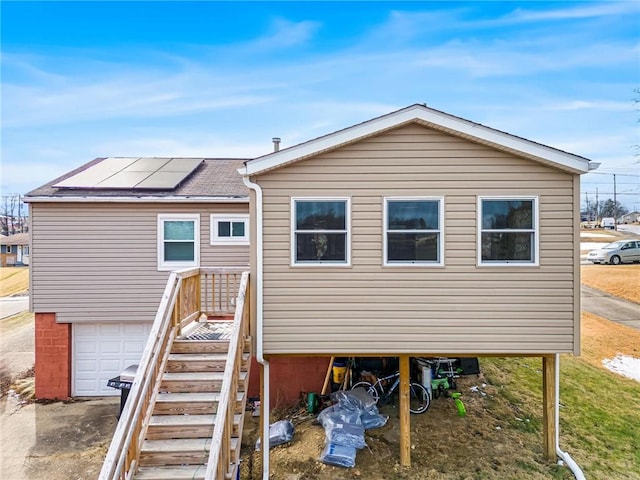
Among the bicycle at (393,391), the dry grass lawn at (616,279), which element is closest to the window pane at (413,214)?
the bicycle at (393,391)

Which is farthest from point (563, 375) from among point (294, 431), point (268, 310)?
point (268, 310)

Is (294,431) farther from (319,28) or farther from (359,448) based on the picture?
(319,28)

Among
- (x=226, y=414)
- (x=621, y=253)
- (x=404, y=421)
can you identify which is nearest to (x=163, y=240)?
(x=226, y=414)

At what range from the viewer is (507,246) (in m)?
5.82

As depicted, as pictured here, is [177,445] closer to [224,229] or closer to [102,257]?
[224,229]

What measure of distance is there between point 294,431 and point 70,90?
15740 mm

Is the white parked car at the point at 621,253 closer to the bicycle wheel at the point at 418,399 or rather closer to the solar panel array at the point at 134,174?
the bicycle wheel at the point at 418,399

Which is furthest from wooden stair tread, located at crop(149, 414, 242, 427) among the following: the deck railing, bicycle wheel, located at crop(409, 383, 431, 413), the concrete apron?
bicycle wheel, located at crop(409, 383, 431, 413)

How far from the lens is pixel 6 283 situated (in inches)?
1056

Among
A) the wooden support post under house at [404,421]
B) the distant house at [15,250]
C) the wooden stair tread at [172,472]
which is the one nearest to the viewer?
the wooden stair tread at [172,472]

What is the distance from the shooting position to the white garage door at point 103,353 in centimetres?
914

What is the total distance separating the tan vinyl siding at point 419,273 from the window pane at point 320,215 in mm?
162

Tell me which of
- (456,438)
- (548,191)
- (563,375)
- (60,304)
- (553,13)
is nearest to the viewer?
(548,191)

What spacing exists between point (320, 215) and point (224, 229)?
377cm
